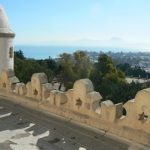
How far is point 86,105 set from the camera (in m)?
6.28

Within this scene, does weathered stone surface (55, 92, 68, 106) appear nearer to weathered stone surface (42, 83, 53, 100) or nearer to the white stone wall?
weathered stone surface (42, 83, 53, 100)

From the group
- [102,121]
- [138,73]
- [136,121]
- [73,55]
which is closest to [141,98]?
[136,121]

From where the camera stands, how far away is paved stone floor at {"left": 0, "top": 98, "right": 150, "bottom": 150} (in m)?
6.02

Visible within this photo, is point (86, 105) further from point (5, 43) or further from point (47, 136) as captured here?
point (5, 43)

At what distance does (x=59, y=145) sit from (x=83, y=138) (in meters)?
0.46

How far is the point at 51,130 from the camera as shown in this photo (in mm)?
6906

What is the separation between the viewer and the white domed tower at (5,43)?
10.8 metres

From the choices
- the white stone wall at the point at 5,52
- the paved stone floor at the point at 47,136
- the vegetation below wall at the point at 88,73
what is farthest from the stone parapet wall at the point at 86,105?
the vegetation below wall at the point at 88,73

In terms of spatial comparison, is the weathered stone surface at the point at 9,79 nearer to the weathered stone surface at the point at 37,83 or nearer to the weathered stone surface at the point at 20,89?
the weathered stone surface at the point at 20,89

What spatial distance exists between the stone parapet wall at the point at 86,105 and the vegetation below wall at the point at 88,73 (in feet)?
112

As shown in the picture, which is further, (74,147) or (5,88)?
(5,88)

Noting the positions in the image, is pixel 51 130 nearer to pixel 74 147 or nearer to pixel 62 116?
pixel 62 116

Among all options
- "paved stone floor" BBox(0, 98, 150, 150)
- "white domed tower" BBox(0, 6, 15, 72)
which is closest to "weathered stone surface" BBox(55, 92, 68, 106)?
"paved stone floor" BBox(0, 98, 150, 150)

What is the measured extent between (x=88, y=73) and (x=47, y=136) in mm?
49562
